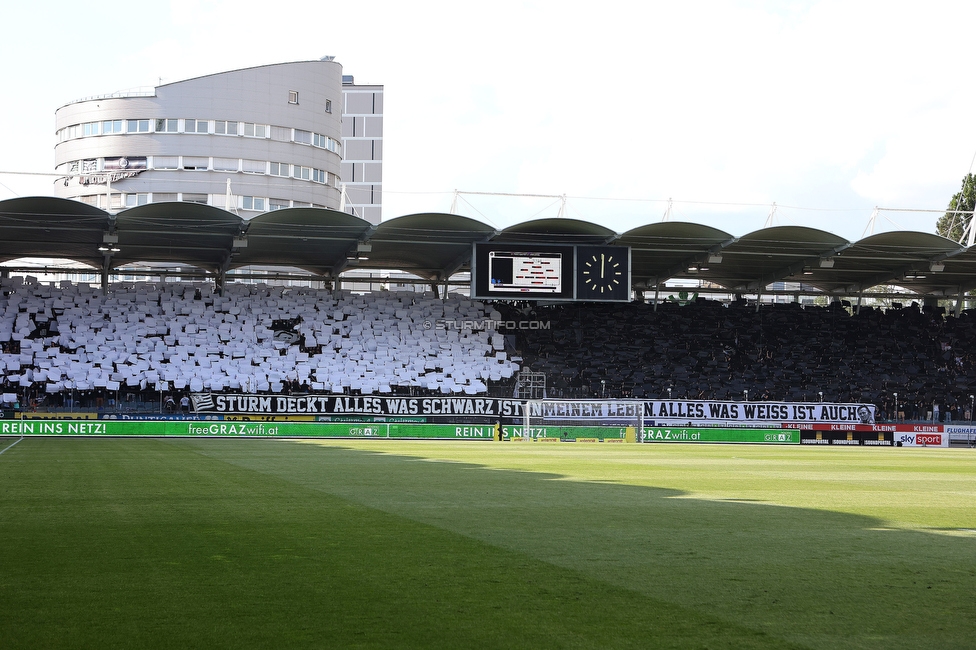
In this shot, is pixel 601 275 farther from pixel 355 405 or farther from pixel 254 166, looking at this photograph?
pixel 254 166

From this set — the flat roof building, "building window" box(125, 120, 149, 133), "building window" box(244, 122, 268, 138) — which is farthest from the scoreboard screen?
"building window" box(125, 120, 149, 133)

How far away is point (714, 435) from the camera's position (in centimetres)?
4366

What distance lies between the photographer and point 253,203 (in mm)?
77938

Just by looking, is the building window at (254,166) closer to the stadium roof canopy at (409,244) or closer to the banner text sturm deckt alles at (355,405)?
the stadium roof canopy at (409,244)

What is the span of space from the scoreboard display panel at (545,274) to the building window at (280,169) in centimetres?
3905

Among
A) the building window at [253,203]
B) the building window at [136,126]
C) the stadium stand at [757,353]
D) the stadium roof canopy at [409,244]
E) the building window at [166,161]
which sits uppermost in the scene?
the building window at [136,126]

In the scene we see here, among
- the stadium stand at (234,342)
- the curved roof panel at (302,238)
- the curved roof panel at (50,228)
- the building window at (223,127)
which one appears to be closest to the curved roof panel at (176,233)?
the curved roof panel at (302,238)

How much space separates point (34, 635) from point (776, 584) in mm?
5367

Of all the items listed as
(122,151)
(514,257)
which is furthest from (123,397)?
(122,151)

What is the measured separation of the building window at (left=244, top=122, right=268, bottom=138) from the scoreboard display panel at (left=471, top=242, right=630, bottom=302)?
39670mm

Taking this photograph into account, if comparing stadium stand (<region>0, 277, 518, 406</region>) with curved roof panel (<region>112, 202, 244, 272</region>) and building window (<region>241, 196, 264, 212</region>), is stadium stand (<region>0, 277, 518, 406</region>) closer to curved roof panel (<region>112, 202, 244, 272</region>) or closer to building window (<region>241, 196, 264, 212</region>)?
curved roof panel (<region>112, 202, 244, 272</region>)

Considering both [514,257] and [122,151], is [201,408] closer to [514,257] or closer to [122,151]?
[514,257]

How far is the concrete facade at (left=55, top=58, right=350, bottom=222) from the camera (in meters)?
76.0

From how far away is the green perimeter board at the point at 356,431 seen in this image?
3766 centimetres
